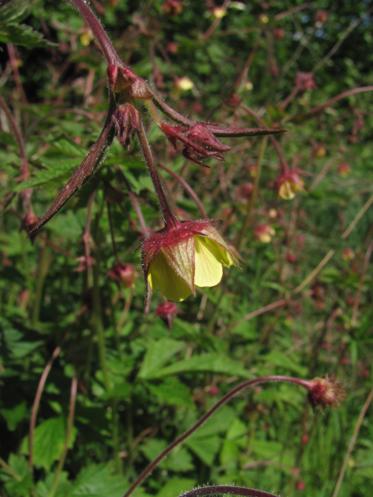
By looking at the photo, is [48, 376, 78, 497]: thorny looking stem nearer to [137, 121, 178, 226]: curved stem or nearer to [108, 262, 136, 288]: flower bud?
[108, 262, 136, 288]: flower bud

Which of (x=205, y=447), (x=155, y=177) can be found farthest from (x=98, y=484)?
(x=155, y=177)

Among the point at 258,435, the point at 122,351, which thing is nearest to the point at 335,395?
the point at 122,351

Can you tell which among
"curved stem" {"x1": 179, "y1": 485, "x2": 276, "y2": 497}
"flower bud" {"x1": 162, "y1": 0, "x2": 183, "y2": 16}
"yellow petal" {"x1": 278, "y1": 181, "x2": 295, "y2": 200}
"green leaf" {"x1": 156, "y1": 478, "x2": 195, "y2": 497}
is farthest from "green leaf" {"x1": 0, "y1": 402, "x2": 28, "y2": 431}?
"flower bud" {"x1": 162, "y1": 0, "x2": 183, "y2": 16}

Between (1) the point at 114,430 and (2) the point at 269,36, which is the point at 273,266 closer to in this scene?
(2) the point at 269,36

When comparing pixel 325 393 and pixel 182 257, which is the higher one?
pixel 182 257

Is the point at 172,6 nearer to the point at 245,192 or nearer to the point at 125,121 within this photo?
the point at 245,192

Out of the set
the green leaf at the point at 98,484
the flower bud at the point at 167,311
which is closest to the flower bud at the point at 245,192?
the flower bud at the point at 167,311

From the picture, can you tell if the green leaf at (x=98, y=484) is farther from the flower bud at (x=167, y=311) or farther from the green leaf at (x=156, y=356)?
the flower bud at (x=167, y=311)
